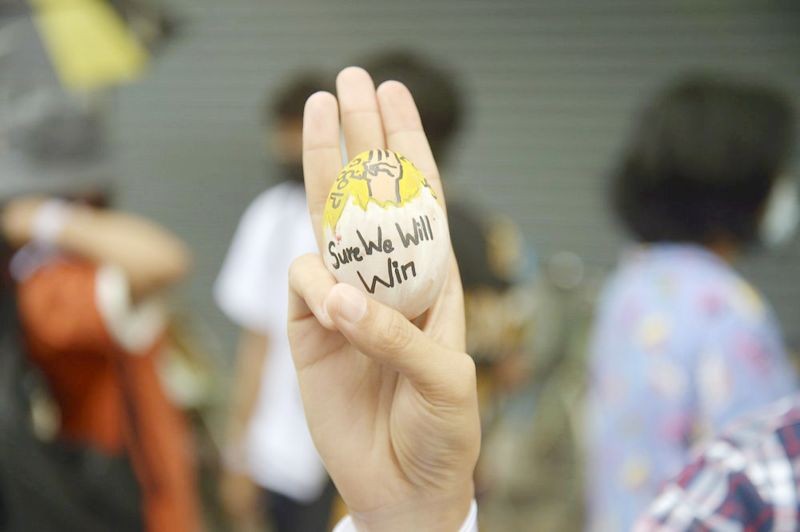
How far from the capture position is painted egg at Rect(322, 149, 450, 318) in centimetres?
98

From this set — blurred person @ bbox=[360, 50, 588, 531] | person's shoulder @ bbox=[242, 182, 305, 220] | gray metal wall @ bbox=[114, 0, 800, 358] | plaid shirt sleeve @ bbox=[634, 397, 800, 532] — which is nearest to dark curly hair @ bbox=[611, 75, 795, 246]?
blurred person @ bbox=[360, 50, 588, 531]

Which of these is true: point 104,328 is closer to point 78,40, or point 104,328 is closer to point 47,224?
point 47,224

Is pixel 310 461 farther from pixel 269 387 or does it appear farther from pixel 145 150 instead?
pixel 145 150

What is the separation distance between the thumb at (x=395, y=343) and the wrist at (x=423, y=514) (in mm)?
152

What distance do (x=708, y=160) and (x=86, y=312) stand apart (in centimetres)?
143

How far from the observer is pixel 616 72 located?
3973mm

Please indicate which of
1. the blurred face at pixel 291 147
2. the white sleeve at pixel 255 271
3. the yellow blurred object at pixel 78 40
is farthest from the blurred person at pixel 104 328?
the blurred face at pixel 291 147

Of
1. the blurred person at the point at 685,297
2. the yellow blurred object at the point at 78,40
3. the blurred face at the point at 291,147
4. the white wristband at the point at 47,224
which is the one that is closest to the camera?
the blurred person at the point at 685,297

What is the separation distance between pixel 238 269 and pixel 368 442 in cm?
180

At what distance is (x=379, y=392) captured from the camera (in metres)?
1.08

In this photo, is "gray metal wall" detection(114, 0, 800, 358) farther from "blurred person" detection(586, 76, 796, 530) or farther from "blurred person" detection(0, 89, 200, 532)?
"blurred person" detection(0, 89, 200, 532)

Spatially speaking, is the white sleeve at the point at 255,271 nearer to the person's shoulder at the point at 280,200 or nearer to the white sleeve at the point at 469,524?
the person's shoulder at the point at 280,200

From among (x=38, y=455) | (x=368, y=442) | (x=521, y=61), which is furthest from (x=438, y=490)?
(x=521, y=61)

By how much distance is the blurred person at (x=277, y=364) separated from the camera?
2.56 meters
